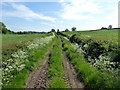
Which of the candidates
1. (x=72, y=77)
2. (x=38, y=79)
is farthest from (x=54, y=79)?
(x=72, y=77)

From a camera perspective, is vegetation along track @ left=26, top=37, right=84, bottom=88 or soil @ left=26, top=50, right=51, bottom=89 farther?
soil @ left=26, top=50, right=51, bottom=89

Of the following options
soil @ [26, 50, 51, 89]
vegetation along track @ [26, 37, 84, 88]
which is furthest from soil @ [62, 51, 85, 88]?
soil @ [26, 50, 51, 89]

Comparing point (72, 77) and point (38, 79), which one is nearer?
point (38, 79)

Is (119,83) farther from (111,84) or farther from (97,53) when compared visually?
(97,53)

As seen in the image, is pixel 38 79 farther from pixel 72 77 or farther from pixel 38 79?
pixel 72 77

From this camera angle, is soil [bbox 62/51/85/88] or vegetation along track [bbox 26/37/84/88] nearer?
vegetation along track [bbox 26/37/84/88]

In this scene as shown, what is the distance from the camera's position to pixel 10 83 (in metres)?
11.0

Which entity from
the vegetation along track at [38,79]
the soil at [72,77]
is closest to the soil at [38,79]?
the vegetation along track at [38,79]

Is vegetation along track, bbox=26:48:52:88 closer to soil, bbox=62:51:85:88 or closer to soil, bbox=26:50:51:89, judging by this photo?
soil, bbox=26:50:51:89

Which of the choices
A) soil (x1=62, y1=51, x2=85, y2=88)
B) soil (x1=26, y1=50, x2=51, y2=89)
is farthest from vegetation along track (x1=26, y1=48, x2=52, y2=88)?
soil (x1=62, y1=51, x2=85, y2=88)

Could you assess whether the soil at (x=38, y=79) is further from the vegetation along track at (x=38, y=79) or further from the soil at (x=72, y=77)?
the soil at (x=72, y=77)

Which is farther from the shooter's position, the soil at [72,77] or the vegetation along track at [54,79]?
the soil at [72,77]

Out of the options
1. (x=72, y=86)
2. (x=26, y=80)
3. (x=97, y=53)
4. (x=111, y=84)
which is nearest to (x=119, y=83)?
(x=111, y=84)

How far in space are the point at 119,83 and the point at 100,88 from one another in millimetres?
1051
